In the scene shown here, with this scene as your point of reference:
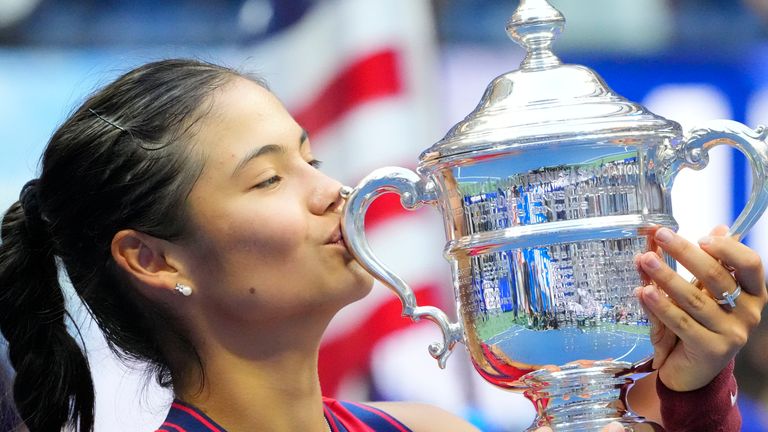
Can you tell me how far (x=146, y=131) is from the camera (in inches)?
54.0

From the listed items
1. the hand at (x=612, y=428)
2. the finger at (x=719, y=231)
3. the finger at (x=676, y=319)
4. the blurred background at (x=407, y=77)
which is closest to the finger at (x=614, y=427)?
the hand at (x=612, y=428)

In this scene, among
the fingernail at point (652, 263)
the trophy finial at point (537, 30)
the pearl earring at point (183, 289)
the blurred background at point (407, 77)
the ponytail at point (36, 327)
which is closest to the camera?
the fingernail at point (652, 263)

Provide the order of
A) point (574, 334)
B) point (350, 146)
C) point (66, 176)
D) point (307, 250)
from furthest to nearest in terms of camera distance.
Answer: point (350, 146), point (66, 176), point (307, 250), point (574, 334)

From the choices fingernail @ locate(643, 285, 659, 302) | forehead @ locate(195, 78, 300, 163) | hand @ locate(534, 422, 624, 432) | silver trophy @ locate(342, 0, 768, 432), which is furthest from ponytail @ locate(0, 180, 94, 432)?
fingernail @ locate(643, 285, 659, 302)

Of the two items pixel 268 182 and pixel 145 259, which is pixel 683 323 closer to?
pixel 268 182

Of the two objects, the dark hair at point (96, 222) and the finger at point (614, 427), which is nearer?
the finger at point (614, 427)

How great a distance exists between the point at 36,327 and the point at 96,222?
0.62 ft

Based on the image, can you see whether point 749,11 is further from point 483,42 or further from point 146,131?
point 146,131

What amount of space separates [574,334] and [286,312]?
325 mm

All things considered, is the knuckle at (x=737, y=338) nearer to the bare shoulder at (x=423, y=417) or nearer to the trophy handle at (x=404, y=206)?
the trophy handle at (x=404, y=206)

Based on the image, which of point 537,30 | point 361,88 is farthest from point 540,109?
point 361,88

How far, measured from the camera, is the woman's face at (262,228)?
130cm

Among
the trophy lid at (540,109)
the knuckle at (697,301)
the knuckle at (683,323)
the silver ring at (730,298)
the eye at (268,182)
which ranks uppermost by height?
the trophy lid at (540,109)

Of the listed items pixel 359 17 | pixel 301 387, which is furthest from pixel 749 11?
pixel 301 387
